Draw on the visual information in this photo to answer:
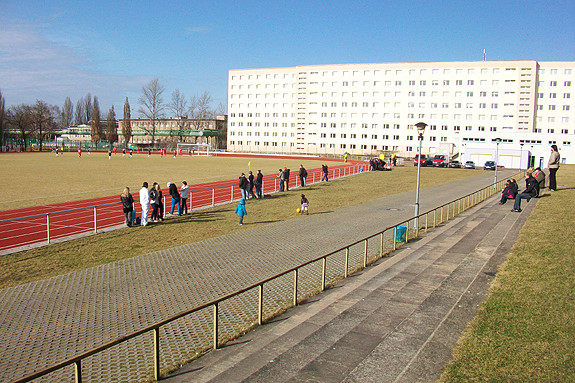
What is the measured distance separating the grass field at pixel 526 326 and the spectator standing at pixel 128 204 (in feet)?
45.0

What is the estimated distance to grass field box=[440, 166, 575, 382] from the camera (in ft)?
19.2

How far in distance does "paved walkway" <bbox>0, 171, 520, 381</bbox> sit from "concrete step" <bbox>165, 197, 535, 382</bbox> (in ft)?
1.24

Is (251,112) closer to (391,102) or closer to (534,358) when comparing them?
(391,102)

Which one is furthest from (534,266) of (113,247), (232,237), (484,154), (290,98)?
(290,98)

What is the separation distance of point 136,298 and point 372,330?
17.5ft

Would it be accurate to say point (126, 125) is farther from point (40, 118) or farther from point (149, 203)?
point (149, 203)

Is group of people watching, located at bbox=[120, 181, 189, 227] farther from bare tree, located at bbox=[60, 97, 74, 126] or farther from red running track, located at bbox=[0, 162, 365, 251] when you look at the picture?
bare tree, located at bbox=[60, 97, 74, 126]

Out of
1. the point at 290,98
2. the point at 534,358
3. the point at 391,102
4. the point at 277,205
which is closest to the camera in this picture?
the point at 534,358

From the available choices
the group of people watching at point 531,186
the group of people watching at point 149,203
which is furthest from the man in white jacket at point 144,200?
the group of people watching at point 531,186

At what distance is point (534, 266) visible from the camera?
33.1ft

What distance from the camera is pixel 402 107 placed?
85625 millimetres

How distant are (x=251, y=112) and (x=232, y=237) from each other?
8911 cm

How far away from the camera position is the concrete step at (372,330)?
602 cm

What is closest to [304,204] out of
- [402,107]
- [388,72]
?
[402,107]
